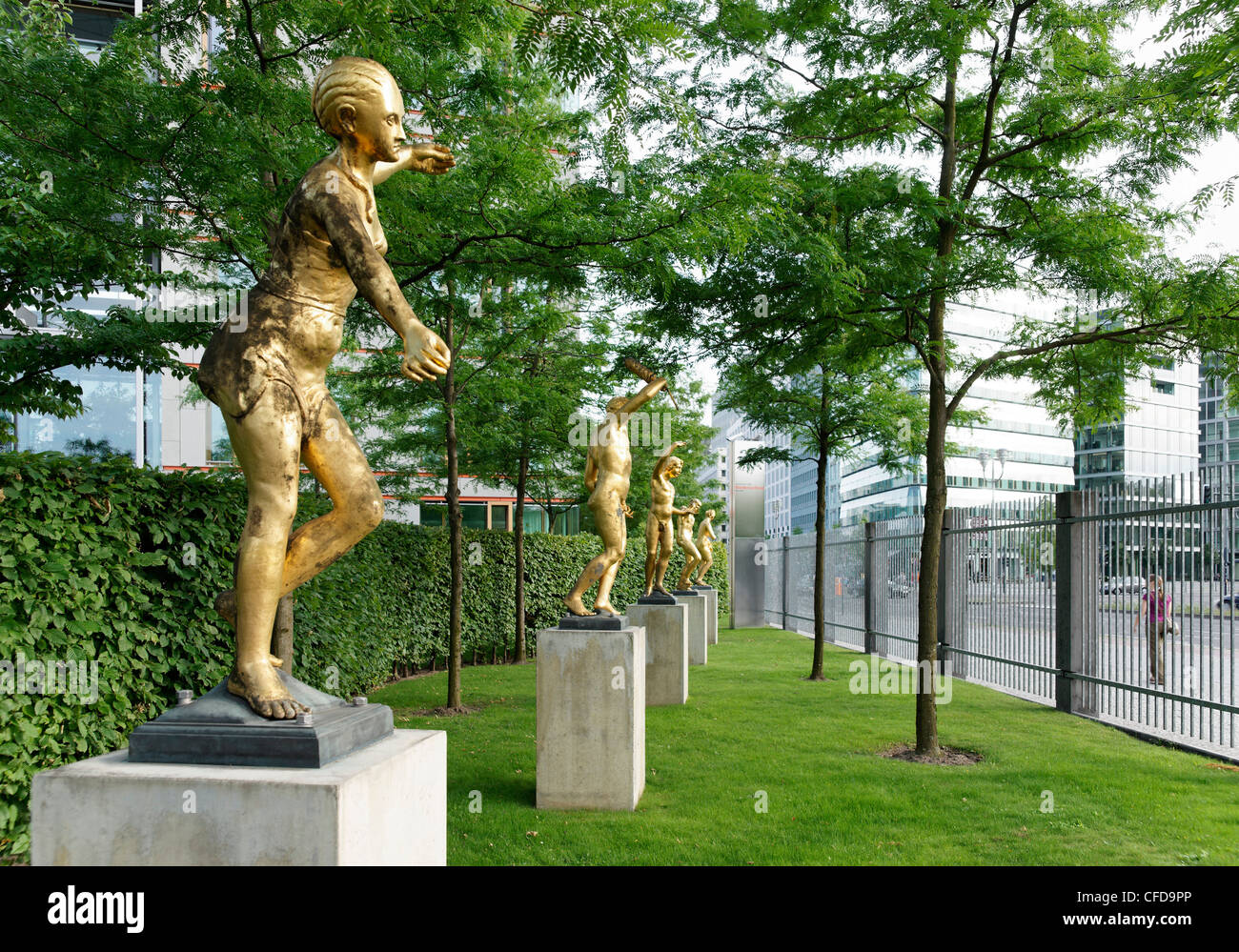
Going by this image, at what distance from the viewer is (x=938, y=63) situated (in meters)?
8.03

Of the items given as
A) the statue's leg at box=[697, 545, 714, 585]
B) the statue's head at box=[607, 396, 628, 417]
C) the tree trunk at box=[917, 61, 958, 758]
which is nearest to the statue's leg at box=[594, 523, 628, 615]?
the statue's head at box=[607, 396, 628, 417]

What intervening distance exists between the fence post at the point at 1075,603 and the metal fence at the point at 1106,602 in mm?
15

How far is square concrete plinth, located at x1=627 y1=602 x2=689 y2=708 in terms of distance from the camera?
12227 mm

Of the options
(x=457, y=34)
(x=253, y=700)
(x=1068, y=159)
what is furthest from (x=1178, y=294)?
(x=253, y=700)

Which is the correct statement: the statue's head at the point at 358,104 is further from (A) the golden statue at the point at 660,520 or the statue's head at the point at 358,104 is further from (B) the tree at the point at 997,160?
(A) the golden statue at the point at 660,520

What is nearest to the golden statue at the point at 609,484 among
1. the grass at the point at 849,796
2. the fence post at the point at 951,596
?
the grass at the point at 849,796

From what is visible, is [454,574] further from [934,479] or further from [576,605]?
[934,479]

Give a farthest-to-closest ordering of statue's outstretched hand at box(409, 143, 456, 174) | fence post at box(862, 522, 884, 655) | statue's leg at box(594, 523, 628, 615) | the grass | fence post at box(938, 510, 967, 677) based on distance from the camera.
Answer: fence post at box(862, 522, 884, 655) < fence post at box(938, 510, 967, 677) < statue's leg at box(594, 523, 628, 615) < the grass < statue's outstretched hand at box(409, 143, 456, 174)

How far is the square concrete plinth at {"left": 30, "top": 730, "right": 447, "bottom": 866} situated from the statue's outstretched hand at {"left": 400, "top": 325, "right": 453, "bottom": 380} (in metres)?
1.23

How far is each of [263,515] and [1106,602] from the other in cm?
1022

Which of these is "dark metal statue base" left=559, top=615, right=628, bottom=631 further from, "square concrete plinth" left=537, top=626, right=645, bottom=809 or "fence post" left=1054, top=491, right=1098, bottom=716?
"fence post" left=1054, top=491, right=1098, bottom=716

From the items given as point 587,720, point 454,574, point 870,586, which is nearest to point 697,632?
point 870,586

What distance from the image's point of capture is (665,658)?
12.3m

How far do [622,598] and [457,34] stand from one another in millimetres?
18422
